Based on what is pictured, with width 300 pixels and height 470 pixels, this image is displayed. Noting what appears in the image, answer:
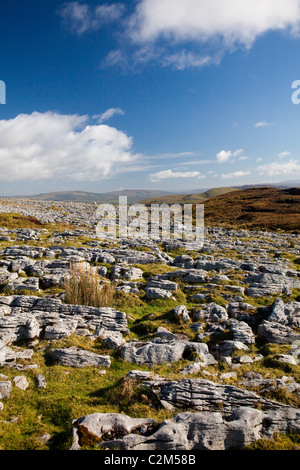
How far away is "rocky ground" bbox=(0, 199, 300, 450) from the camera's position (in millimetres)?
7719

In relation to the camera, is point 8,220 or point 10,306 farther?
point 8,220

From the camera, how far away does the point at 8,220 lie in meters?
53.7

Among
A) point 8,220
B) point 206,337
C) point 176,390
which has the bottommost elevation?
point 206,337

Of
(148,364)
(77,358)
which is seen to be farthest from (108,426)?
(77,358)

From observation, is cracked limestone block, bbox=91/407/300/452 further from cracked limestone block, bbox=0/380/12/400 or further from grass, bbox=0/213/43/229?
grass, bbox=0/213/43/229

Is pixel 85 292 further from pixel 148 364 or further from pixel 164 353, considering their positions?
pixel 164 353

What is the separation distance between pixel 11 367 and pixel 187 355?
8.37 m

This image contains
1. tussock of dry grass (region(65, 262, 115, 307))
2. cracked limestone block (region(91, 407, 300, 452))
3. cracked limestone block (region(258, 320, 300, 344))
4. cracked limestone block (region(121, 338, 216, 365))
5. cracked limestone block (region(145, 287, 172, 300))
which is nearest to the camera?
cracked limestone block (region(91, 407, 300, 452))

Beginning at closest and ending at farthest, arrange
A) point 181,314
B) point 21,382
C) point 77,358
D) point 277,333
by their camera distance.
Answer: point 21,382 < point 77,358 < point 277,333 < point 181,314

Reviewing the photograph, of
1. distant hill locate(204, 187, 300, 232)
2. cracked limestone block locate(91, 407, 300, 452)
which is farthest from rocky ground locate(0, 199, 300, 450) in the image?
distant hill locate(204, 187, 300, 232)

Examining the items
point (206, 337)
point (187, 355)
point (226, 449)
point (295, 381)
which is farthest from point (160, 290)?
point (226, 449)

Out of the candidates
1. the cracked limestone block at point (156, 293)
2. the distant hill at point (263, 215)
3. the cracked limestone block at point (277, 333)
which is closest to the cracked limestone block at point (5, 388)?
the cracked limestone block at point (156, 293)

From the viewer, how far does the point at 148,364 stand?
40.7 ft
